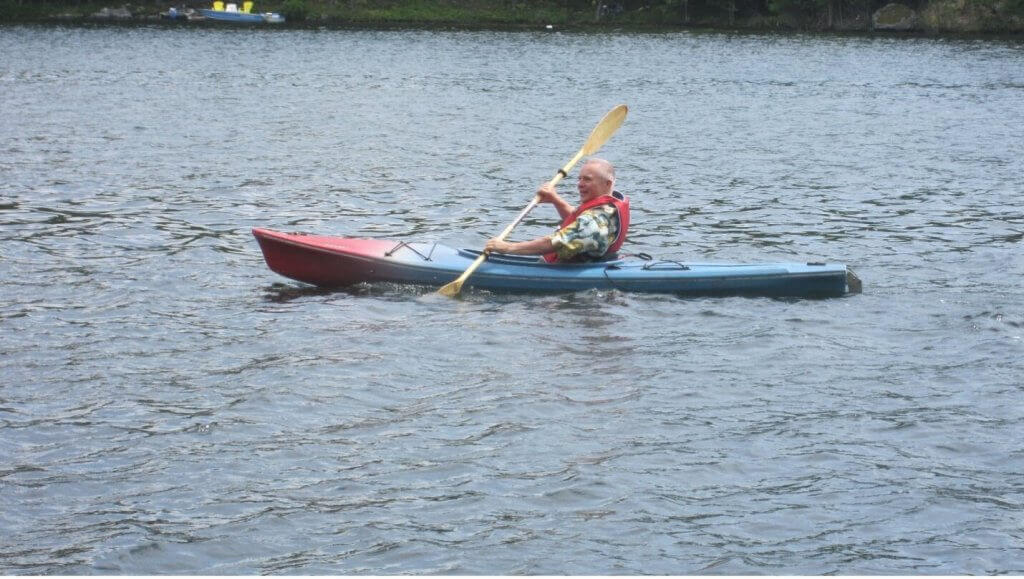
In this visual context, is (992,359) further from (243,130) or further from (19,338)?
(243,130)

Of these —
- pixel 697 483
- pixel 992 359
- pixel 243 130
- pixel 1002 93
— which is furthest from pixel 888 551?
pixel 1002 93

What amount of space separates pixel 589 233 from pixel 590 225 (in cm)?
8

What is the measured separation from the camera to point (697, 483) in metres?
7.41

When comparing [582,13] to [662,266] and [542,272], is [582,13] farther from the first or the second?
[542,272]

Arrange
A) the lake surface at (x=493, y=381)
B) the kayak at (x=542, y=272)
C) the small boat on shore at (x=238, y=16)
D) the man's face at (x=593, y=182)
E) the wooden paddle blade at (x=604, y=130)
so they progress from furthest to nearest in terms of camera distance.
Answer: the small boat on shore at (x=238, y=16)
the wooden paddle blade at (x=604, y=130)
the kayak at (x=542, y=272)
the man's face at (x=593, y=182)
the lake surface at (x=493, y=381)

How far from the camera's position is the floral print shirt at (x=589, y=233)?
1123cm

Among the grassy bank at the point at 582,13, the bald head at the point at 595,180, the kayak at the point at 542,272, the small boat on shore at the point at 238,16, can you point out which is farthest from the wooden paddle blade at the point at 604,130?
the small boat on shore at the point at 238,16

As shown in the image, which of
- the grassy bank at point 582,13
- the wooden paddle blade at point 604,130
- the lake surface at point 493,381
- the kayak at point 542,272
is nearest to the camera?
the lake surface at point 493,381

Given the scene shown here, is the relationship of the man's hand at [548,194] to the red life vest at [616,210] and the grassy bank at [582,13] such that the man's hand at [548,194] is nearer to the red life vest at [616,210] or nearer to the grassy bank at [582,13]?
the red life vest at [616,210]

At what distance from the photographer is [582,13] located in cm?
7012

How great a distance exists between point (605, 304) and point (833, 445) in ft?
11.4

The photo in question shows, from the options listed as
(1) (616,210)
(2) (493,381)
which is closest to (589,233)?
(1) (616,210)

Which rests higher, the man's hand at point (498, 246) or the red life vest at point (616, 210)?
the red life vest at point (616, 210)

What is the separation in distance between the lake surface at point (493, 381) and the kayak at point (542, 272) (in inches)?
6.7
